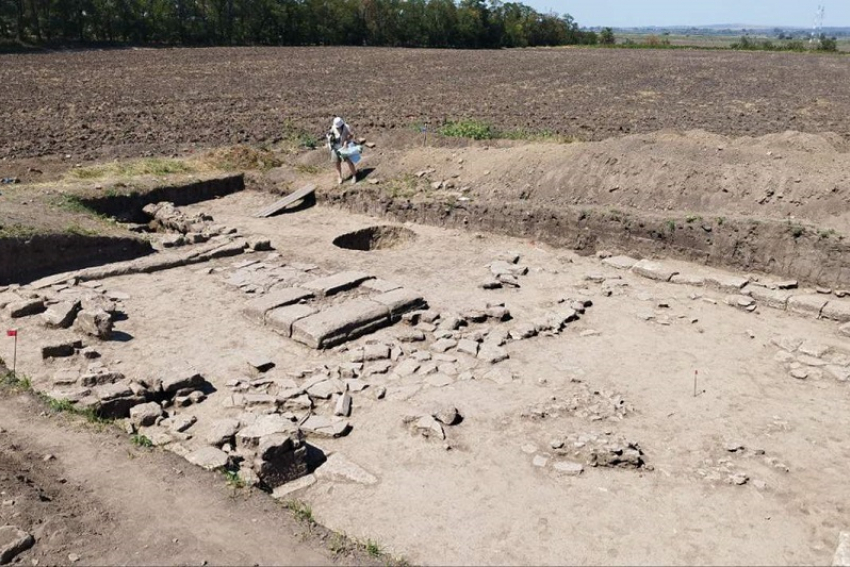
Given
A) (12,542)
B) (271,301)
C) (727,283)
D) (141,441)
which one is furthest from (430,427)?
(727,283)

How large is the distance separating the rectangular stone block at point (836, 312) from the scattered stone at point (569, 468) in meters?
5.25

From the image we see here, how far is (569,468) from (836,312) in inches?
212

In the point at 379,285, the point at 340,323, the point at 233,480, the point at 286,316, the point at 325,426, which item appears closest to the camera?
the point at 233,480

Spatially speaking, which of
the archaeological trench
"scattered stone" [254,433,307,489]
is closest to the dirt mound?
the archaeological trench

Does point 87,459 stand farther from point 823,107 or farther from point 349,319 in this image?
point 823,107

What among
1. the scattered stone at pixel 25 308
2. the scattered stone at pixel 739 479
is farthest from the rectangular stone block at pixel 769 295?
the scattered stone at pixel 25 308

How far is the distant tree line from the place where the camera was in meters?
47.3

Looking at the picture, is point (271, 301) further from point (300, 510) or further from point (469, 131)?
point (469, 131)

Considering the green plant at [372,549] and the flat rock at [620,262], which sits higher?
the flat rock at [620,262]

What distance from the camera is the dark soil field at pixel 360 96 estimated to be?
21359 millimetres

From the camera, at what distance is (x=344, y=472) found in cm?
661

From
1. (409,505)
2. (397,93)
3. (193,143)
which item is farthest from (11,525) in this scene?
(397,93)

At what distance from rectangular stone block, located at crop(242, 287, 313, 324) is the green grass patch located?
24.2 feet

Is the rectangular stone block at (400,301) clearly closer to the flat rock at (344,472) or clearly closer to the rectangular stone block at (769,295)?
the flat rock at (344,472)
